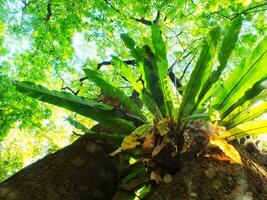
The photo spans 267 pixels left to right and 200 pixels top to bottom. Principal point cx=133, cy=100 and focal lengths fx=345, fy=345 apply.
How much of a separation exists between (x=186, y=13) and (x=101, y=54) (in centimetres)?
291

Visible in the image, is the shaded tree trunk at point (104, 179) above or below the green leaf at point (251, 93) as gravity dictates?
below

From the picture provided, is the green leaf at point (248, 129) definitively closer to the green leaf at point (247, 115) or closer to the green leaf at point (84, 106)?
the green leaf at point (247, 115)

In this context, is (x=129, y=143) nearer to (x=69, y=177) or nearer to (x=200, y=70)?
(x=69, y=177)

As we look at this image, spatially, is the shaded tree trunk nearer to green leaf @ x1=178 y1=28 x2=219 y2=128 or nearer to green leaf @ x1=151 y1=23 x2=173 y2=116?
green leaf @ x1=178 y1=28 x2=219 y2=128

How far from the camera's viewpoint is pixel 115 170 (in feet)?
8.77

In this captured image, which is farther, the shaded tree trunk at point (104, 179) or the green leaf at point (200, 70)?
the green leaf at point (200, 70)

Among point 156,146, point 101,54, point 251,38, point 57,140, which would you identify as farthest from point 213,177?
point 57,140

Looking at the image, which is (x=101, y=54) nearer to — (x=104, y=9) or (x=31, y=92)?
(x=104, y=9)

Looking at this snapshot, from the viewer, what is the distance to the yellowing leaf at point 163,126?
2.15 m

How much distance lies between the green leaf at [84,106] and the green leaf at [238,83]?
73cm

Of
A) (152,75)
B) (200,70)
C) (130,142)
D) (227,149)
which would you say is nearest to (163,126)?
(130,142)

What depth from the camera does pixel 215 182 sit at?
1776 mm

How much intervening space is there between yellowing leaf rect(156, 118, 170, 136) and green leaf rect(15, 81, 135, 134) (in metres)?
0.51

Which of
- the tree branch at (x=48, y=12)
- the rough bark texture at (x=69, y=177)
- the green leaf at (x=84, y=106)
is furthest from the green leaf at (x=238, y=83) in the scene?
the tree branch at (x=48, y=12)
